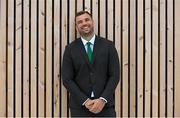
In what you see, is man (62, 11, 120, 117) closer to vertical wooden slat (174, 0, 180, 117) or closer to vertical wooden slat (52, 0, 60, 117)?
vertical wooden slat (52, 0, 60, 117)

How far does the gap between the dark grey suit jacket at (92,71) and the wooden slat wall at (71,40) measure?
1.04ft

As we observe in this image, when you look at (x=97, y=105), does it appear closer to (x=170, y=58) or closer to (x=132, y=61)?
(x=132, y=61)

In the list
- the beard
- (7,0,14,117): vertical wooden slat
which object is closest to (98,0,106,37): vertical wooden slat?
the beard

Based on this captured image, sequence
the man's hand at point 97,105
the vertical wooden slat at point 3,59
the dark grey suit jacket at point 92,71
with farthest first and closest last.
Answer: the vertical wooden slat at point 3,59
the dark grey suit jacket at point 92,71
the man's hand at point 97,105

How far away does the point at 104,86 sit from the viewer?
512cm

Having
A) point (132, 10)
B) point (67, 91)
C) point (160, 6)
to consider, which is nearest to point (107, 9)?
point (132, 10)

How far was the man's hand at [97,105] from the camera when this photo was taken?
497 centimetres

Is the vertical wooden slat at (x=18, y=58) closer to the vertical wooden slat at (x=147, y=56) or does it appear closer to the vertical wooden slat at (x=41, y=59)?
the vertical wooden slat at (x=41, y=59)

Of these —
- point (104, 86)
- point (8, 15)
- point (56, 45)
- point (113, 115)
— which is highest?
point (8, 15)

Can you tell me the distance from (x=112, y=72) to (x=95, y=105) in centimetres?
41

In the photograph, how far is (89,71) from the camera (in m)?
5.08

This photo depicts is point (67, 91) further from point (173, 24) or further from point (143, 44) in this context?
point (173, 24)

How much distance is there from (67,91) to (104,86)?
0.53 metres

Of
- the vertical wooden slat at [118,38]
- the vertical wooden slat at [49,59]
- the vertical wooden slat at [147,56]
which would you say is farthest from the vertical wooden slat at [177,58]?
the vertical wooden slat at [49,59]
